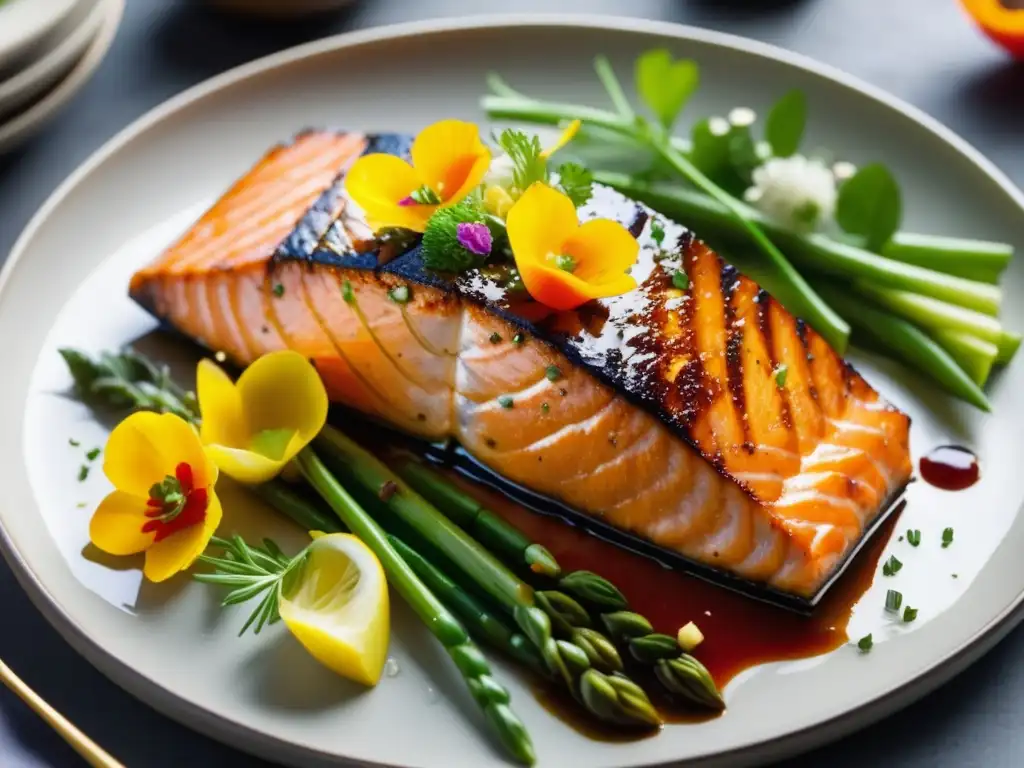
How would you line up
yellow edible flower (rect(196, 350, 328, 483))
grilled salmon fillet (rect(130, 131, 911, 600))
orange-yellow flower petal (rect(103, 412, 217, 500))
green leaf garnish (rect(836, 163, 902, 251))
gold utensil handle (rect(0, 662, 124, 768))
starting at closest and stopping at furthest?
1. gold utensil handle (rect(0, 662, 124, 768))
2. grilled salmon fillet (rect(130, 131, 911, 600))
3. orange-yellow flower petal (rect(103, 412, 217, 500))
4. yellow edible flower (rect(196, 350, 328, 483))
5. green leaf garnish (rect(836, 163, 902, 251))

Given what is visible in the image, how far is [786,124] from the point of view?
13.7 feet

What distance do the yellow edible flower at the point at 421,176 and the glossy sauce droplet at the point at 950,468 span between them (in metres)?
1.59

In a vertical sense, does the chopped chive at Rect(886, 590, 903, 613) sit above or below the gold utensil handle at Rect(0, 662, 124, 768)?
below

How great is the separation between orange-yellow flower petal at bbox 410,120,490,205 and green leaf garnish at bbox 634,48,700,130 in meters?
1.09

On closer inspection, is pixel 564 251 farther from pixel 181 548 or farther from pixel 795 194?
pixel 181 548

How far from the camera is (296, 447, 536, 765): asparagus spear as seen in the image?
2.76 m

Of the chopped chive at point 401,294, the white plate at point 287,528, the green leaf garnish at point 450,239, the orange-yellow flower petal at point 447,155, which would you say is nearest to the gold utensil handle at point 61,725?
the white plate at point 287,528

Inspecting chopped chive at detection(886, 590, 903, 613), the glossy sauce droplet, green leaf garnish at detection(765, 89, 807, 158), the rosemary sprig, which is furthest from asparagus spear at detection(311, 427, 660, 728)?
green leaf garnish at detection(765, 89, 807, 158)

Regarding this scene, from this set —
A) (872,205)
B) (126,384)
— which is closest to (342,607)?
(126,384)

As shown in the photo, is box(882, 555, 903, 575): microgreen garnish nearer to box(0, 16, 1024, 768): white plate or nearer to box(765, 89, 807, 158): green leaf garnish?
box(0, 16, 1024, 768): white plate

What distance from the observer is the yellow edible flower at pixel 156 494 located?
316cm

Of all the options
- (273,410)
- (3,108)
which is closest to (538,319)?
(273,410)

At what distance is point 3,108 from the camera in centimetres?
423

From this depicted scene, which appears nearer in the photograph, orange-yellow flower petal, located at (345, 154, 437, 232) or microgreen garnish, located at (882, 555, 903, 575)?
microgreen garnish, located at (882, 555, 903, 575)
